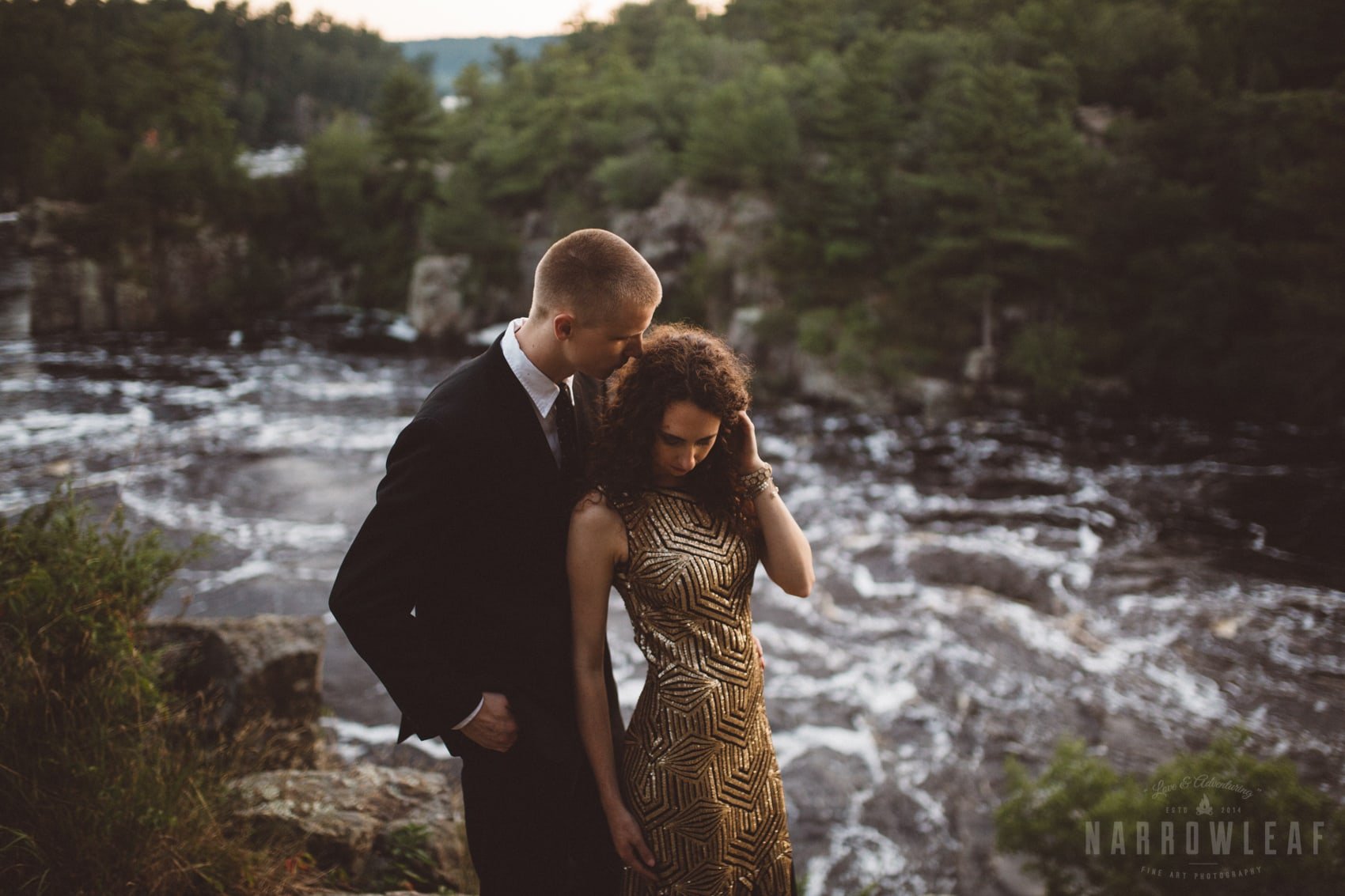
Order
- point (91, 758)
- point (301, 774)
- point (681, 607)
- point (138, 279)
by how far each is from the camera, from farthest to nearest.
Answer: point (138, 279)
point (301, 774)
point (91, 758)
point (681, 607)

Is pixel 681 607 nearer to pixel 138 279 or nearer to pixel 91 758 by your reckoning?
pixel 91 758

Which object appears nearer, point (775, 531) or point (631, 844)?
point (631, 844)

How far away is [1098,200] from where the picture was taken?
1942 cm

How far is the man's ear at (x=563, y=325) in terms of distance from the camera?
2.12 m

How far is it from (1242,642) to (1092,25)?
22.0 m

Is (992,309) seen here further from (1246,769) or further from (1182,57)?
(1246,769)

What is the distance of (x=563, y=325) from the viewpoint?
212cm

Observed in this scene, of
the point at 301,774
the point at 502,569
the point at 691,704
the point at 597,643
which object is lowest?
the point at 301,774

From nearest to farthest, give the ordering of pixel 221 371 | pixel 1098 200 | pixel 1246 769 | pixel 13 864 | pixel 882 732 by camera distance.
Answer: pixel 13 864 < pixel 1246 769 < pixel 882 732 < pixel 1098 200 < pixel 221 371

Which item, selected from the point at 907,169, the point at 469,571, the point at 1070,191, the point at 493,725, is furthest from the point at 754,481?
the point at 907,169

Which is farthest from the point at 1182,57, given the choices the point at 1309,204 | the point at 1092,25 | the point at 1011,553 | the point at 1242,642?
the point at 1242,642

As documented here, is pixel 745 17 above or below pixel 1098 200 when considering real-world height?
above

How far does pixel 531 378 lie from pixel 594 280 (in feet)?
0.95

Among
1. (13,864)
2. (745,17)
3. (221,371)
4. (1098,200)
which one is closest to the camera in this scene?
(13,864)
